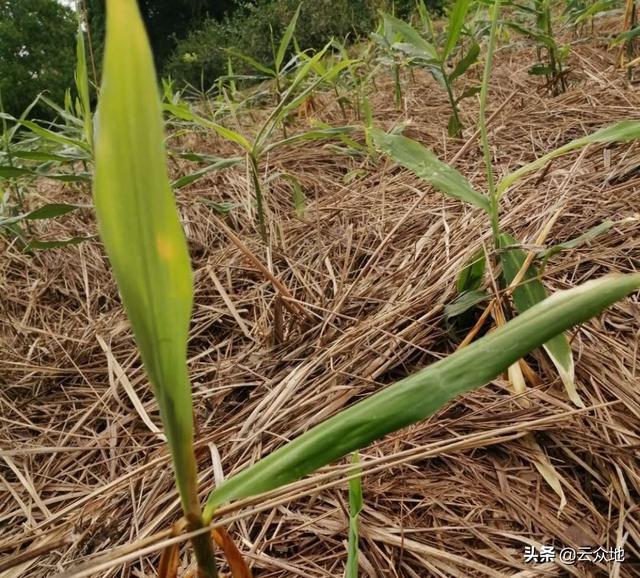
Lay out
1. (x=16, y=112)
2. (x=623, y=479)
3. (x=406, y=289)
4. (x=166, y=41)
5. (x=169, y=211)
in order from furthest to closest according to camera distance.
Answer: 1. (x=166, y=41)
2. (x=16, y=112)
3. (x=406, y=289)
4. (x=623, y=479)
5. (x=169, y=211)

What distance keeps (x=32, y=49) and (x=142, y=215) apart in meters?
10.9

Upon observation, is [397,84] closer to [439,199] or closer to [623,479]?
[439,199]

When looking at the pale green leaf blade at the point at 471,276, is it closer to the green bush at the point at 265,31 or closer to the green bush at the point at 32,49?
the green bush at the point at 265,31

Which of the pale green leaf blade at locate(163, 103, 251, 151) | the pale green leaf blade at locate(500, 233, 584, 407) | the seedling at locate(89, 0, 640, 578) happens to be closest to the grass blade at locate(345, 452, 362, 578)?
the seedling at locate(89, 0, 640, 578)

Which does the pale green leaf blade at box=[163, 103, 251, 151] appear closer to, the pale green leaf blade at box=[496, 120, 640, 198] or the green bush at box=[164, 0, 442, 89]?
the pale green leaf blade at box=[496, 120, 640, 198]

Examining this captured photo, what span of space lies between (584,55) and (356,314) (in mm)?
1540

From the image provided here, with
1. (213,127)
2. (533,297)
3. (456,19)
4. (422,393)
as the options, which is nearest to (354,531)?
(422,393)

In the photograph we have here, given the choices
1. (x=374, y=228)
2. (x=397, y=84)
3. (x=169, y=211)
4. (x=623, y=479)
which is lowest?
(x=623, y=479)

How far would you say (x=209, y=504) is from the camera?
0.34 meters

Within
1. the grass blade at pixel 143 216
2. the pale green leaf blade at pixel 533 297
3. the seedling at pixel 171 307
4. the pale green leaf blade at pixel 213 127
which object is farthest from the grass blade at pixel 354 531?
the pale green leaf blade at pixel 213 127

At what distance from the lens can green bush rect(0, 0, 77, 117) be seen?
29.2 ft

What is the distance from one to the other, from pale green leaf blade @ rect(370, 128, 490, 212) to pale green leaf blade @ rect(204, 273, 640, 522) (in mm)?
354

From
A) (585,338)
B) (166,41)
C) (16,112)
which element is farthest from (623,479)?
(166,41)

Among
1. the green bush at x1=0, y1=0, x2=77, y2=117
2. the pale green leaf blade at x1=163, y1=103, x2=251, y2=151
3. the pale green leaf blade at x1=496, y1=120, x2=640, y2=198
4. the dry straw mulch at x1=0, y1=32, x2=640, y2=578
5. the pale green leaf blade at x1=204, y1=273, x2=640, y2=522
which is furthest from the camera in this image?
the green bush at x1=0, y1=0, x2=77, y2=117
